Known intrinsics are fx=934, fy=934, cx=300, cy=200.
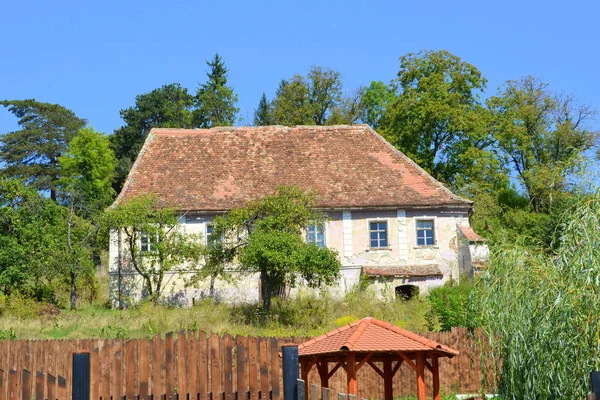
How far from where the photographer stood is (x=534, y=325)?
15336 mm

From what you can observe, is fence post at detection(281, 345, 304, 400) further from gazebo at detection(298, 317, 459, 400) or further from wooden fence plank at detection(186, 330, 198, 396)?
gazebo at detection(298, 317, 459, 400)

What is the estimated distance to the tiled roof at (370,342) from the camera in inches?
674

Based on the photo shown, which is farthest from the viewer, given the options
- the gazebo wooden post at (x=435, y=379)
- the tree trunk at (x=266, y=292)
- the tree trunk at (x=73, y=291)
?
the tree trunk at (x=73, y=291)

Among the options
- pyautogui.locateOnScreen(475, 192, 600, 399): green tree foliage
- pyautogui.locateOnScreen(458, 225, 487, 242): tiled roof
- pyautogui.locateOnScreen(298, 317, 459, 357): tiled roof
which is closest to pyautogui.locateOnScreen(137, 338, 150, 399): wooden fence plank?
pyautogui.locateOnScreen(475, 192, 600, 399): green tree foliage

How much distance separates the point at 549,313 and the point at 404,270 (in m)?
23.7

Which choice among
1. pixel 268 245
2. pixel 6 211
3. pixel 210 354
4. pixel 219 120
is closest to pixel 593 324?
pixel 210 354

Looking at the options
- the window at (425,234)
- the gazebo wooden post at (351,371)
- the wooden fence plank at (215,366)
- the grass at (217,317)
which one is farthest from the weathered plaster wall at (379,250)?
the wooden fence plank at (215,366)

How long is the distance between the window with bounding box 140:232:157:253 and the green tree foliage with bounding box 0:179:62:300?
3303 millimetres

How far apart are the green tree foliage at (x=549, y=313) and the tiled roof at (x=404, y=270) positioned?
796 inches

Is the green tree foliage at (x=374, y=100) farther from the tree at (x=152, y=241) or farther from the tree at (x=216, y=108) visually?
the tree at (x=152, y=241)

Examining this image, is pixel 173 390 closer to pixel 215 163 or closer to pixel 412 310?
pixel 412 310

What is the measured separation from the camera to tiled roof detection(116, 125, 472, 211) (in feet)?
129

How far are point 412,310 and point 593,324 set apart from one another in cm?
2037

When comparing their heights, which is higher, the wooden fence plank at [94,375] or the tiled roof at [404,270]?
the tiled roof at [404,270]
